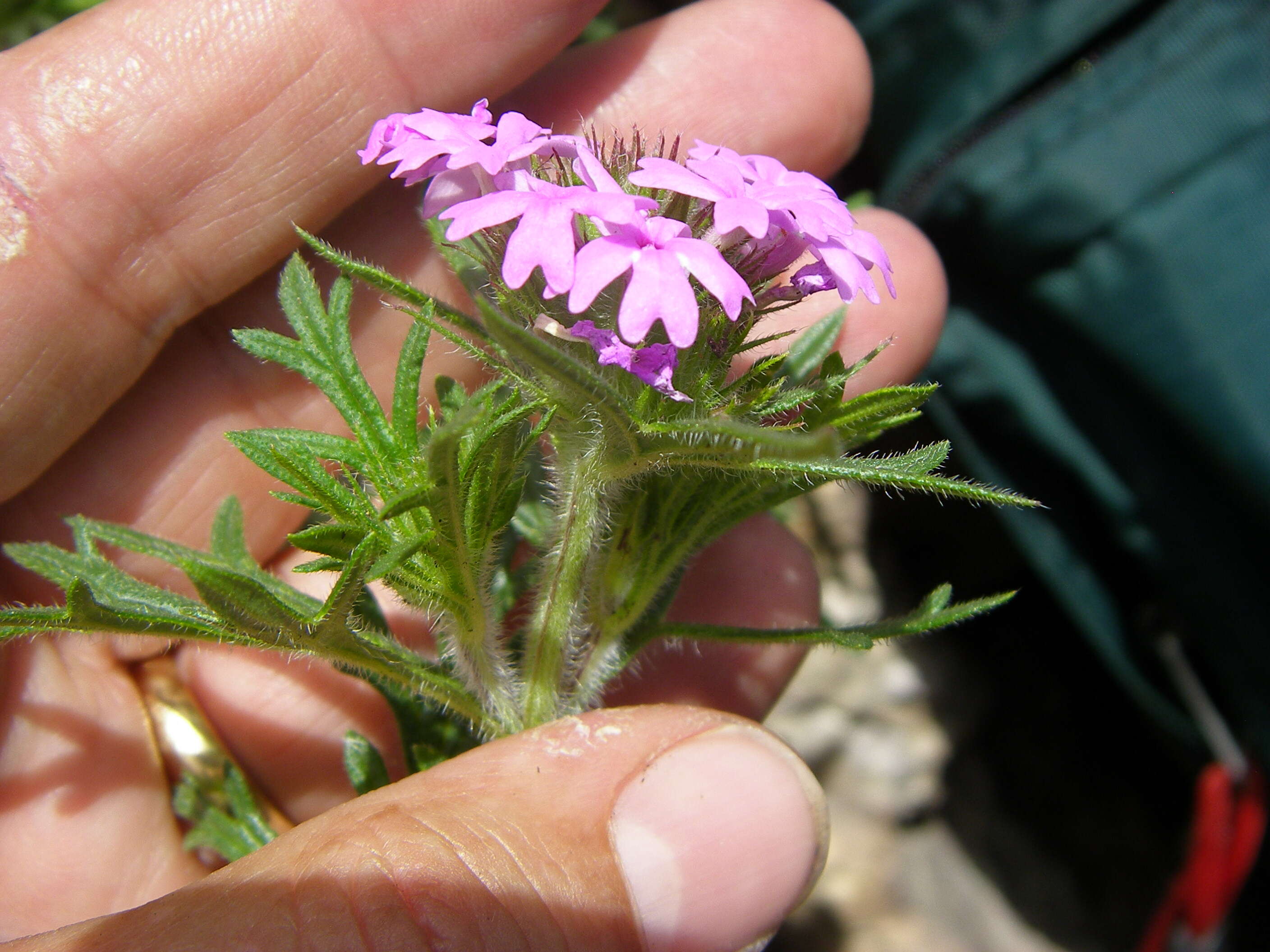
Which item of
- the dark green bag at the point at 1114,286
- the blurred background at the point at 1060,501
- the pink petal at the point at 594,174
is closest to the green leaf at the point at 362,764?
the pink petal at the point at 594,174

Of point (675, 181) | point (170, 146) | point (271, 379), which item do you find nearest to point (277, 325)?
point (271, 379)

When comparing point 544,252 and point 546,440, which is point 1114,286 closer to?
point 546,440

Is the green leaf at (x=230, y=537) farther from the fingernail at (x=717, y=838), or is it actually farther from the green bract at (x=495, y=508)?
the fingernail at (x=717, y=838)

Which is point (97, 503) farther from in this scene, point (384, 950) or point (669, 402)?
point (669, 402)

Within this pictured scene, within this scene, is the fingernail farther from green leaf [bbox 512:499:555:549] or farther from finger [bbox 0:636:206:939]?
finger [bbox 0:636:206:939]

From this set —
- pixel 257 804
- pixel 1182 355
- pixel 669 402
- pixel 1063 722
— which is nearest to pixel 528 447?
pixel 669 402

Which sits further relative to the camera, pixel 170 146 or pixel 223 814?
pixel 223 814

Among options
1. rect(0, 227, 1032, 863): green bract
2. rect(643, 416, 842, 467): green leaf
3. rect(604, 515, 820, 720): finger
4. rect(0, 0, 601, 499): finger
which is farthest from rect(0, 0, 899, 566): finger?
rect(643, 416, 842, 467): green leaf
